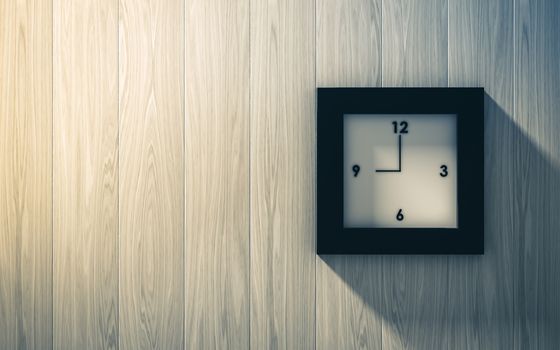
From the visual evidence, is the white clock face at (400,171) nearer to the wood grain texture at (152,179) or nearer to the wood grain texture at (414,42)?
the wood grain texture at (414,42)

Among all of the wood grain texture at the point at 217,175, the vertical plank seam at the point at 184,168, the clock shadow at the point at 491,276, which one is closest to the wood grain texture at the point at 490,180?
the clock shadow at the point at 491,276

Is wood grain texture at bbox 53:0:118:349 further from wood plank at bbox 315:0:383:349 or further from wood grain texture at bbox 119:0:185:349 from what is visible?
wood plank at bbox 315:0:383:349

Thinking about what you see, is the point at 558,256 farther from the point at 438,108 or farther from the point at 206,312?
the point at 206,312

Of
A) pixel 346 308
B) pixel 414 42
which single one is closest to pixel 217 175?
pixel 346 308

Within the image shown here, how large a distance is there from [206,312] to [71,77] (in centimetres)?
56

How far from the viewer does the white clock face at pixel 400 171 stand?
3.19 feet

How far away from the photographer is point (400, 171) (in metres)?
0.97

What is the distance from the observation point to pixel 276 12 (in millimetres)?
992

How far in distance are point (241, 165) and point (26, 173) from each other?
45 centimetres

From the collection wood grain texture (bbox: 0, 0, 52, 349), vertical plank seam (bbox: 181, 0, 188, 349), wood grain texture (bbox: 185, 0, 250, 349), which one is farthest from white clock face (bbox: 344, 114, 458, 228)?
wood grain texture (bbox: 0, 0, 52, 349)

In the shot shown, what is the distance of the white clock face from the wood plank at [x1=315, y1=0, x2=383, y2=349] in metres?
0.09

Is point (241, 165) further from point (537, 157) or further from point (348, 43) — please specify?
point (537, 157)

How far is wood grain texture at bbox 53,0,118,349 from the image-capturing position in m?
0.99

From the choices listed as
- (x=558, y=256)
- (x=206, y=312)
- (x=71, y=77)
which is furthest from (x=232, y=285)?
(x=558, y=256)
